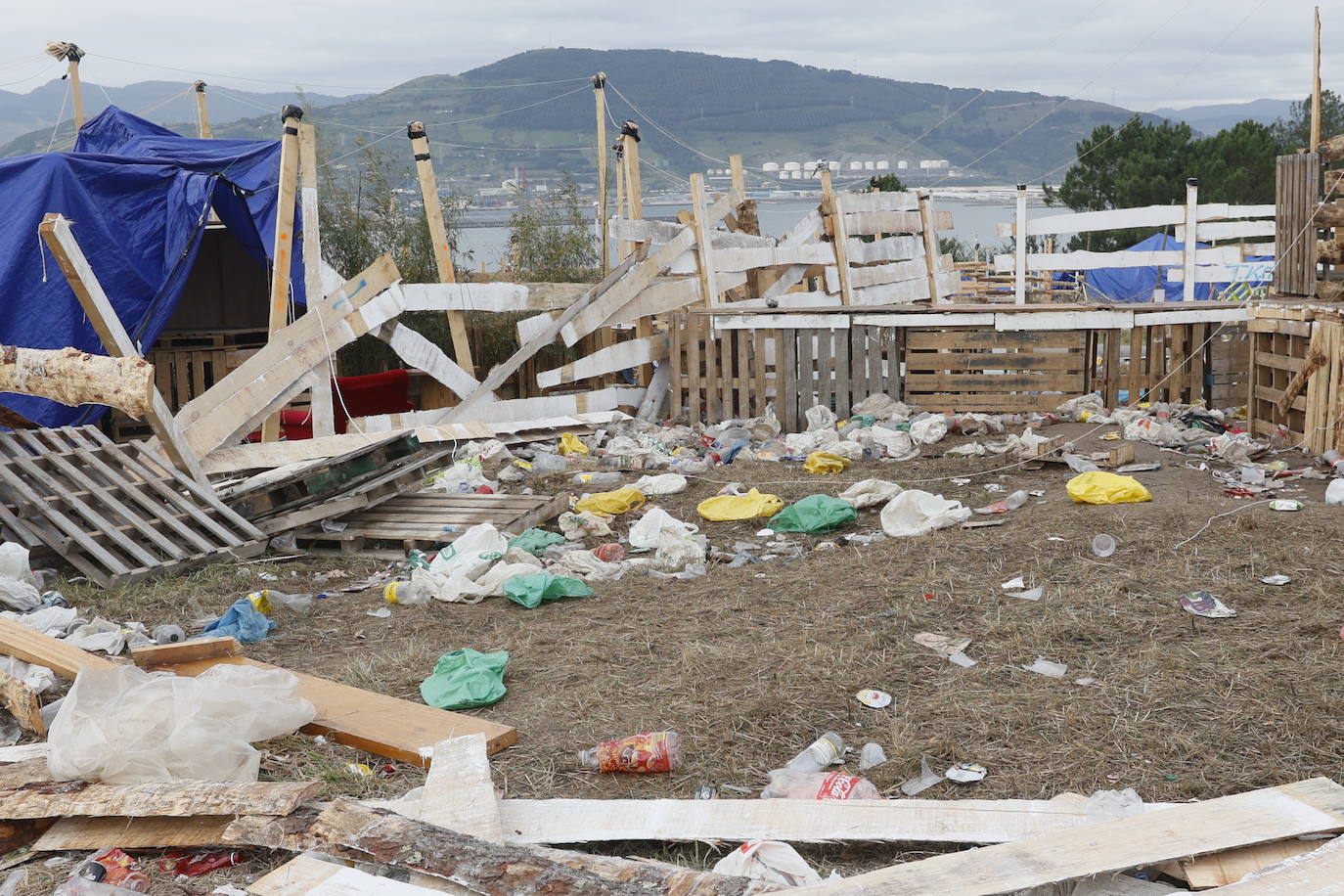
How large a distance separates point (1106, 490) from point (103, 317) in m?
6.91

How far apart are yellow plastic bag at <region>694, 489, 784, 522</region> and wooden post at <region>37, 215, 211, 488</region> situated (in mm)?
3427

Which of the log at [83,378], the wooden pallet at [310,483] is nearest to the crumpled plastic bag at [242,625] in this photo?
the log at [83,378]

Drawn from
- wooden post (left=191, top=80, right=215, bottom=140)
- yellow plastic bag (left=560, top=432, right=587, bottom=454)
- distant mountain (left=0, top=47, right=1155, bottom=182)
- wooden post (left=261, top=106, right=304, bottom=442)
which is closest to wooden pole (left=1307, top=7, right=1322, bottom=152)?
yellow plastic bag (left=560, top=432, right=587, bottom=454)

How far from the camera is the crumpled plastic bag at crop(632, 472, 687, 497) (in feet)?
29.4

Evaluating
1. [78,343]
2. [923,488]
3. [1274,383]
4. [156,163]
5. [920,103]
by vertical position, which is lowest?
[923,488]

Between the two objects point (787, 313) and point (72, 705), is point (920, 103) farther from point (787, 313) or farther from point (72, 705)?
point (72, 705)

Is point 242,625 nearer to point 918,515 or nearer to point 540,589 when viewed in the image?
point 540,589

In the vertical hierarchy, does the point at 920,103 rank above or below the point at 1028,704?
above

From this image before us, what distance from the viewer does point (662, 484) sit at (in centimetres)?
902

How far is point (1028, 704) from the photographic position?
14.2 feet

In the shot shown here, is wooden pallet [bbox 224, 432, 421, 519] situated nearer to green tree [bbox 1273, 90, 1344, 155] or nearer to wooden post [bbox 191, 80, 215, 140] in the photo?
wooden post [bbox 191, 80, 215, 140]

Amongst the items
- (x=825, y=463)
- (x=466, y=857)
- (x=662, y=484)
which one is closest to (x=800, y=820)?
(x=466, y=857)

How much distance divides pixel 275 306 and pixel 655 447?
358 centimetres

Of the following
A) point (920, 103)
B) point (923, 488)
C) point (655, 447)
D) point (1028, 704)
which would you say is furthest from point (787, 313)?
point (920, 103)
